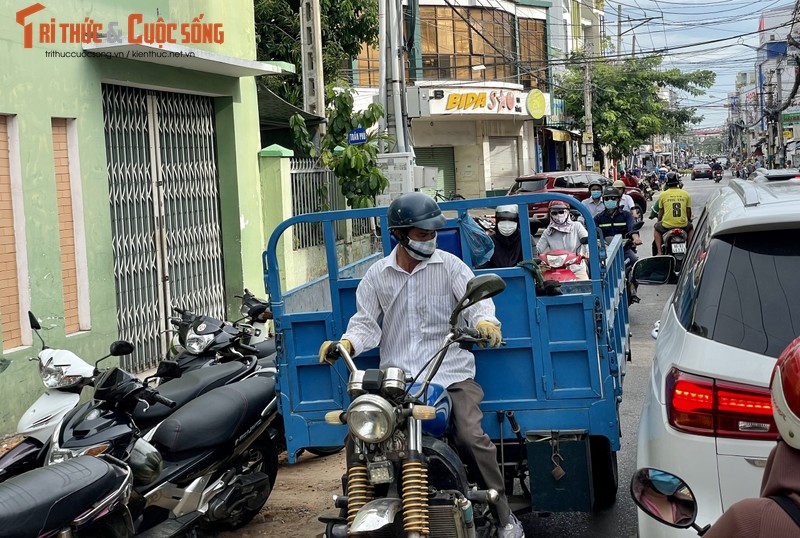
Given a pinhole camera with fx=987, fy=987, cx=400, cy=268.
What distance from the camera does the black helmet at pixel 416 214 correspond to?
4262 millimetres

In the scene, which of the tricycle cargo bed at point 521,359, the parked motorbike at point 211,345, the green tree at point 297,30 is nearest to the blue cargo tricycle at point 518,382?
the tricycle cargo bed at point 521,359

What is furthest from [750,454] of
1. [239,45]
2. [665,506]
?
[239,45]

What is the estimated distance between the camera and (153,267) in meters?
10.2

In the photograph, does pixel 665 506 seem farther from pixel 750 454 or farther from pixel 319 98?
pixel 319 98

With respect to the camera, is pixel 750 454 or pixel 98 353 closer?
pixel 750 454

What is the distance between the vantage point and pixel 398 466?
12.1 feet

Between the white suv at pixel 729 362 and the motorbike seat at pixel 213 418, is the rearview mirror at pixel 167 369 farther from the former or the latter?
the white suv at pixel 729 362

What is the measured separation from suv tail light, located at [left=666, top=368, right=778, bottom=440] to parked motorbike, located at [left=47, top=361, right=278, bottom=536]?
2.55 metres

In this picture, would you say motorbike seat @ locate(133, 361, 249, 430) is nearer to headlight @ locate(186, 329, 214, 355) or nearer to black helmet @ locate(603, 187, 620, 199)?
headlight @ locate(186, 329, 214, 355)

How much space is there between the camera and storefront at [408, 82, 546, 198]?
3444 centimetres

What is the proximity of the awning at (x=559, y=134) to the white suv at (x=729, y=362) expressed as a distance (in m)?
41.8

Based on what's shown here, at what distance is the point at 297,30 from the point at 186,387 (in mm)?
14796

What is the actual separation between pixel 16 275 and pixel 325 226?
3978mm

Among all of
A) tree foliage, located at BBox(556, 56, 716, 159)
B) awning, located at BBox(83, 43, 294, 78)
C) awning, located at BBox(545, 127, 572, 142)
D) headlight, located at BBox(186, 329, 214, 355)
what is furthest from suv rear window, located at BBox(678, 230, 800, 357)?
tree foliage, located at BBox(556, 56, 716, 159)
